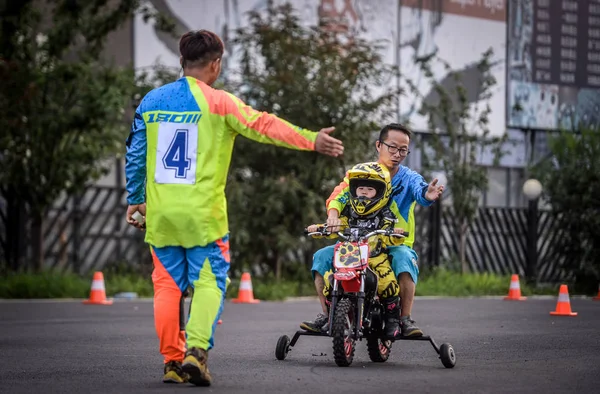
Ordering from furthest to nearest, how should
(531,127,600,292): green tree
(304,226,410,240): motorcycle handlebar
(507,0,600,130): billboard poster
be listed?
1. (507,0,600,130): billboard poster
2. (531,127,600,292): green tree
3. (304,226,410,240): motorcycle handlebar

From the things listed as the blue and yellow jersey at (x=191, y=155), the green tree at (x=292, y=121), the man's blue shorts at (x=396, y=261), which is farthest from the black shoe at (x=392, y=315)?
the green tree at (x=292, y=121)

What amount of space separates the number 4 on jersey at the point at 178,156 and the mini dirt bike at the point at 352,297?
1675mm

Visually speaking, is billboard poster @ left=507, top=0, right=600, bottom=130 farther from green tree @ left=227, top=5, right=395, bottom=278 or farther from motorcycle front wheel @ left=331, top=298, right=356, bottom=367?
motorcycle front wheel @ left=331, top=298, right=356, bottom=367

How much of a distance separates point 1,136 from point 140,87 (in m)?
A: 2.66

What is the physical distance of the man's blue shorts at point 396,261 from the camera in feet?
29.2

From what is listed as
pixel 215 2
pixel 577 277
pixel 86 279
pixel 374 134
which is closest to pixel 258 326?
pixel 86 279

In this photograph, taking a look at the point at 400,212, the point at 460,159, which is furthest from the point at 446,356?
the point at 460,159

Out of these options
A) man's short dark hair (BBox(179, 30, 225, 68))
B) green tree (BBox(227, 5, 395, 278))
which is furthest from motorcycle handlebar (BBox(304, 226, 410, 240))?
green tree (BBox(227, 5, 395, 278))

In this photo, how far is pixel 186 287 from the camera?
7316 millimetres

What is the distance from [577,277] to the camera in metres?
26.1

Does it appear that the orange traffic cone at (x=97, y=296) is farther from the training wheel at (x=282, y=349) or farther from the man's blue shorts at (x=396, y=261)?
the man's blue shorts at (x=396, y=261)

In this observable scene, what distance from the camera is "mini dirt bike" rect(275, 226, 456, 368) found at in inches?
331

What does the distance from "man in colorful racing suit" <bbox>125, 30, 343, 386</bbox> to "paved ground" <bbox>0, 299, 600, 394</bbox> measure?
0.34 metres

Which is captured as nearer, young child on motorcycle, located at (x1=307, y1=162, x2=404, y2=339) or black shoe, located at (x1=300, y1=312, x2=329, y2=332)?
young child on motorcycle, located at (x1=307, y1=162, x2=404, y2=339)
